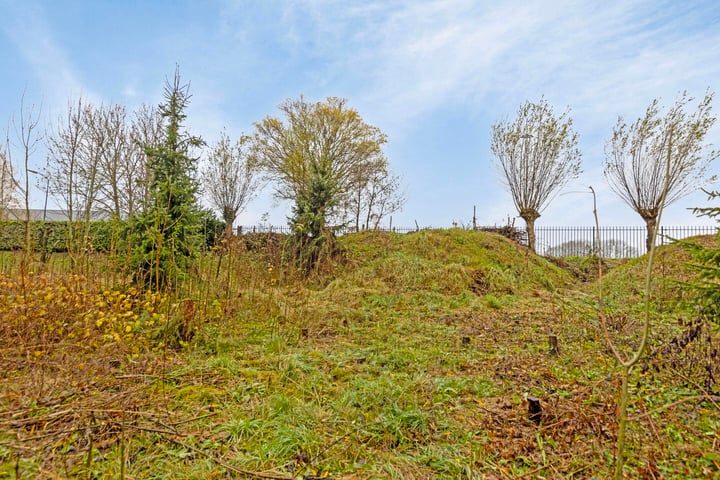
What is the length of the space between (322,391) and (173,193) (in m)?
4.31

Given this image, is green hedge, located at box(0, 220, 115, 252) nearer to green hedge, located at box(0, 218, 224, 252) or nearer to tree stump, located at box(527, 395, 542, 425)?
green hedge, located at box(0, 218, 224, 252)

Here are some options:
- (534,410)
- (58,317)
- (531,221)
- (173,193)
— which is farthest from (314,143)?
(534,410)

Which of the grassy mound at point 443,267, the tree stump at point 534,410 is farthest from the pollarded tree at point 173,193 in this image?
the tree stump at point 534,410

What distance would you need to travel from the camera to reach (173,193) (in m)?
5.64

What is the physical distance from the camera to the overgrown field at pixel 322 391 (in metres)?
1.97

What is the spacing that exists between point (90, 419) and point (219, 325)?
254 cm

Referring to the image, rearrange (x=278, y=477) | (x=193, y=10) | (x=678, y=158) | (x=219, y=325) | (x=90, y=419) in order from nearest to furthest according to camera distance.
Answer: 1. (x=278, y=477)
2. (x=90, y=419)
3. (x=219, y=325)
4. (x=193, y=10)
5. (x=678, y=158)

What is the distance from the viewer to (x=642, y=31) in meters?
4.29

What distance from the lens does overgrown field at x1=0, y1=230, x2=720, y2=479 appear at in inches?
77.7

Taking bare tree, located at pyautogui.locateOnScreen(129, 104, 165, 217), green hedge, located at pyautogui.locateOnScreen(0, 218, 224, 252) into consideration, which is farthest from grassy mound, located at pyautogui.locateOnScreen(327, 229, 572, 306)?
bare tree, located at pyautogui.locateOnScreen(129, 104, 165, 217)

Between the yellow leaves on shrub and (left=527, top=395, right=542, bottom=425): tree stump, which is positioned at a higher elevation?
the yellow leaves on shrub

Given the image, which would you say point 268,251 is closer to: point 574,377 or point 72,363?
point 72,363

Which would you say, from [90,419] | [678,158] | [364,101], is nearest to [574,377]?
[90,419]

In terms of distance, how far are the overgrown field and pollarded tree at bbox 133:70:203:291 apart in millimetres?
641
